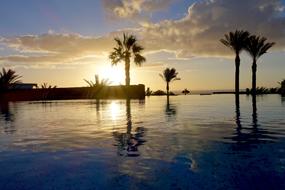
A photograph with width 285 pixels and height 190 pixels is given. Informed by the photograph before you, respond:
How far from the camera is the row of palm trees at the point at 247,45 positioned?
44.2m

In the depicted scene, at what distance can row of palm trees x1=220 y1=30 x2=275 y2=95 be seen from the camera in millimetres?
44156

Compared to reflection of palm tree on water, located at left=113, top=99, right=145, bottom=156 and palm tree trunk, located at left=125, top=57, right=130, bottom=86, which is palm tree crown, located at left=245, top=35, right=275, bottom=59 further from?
reflection of palm tree on water, located at left=113, top=99, right=145, bottom=156

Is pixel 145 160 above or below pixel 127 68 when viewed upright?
below

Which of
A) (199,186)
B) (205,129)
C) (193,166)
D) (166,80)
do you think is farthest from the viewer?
(166,80)

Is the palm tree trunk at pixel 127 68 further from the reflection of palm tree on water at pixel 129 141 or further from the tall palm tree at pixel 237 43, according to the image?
the reflection of palm tree on water at pixel 129 141

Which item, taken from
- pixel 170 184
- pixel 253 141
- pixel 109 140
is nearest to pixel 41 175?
pixel 170 184

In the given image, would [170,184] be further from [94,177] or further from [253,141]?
[253,141]

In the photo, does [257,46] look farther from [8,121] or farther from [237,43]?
[8,121]

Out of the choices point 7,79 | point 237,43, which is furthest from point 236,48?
point 7,79

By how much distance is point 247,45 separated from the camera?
45312 mm

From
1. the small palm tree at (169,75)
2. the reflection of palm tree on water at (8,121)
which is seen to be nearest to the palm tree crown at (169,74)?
the small palm tree at (169,75)

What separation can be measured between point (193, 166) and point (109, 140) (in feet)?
11.5

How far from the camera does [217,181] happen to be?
4895 mm

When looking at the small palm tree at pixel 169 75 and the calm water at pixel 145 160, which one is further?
the small palm tree at pixel 169 75
